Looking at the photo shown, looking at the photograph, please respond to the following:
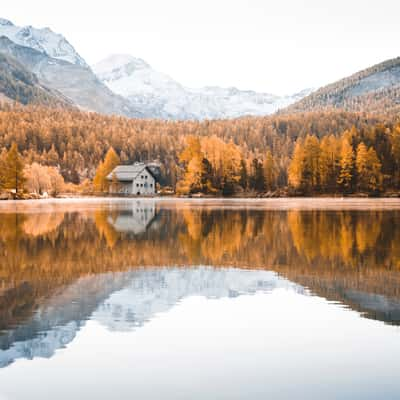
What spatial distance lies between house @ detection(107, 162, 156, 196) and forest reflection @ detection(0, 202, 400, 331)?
102171mm

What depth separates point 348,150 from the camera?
95.2m

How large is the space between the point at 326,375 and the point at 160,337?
301 cm

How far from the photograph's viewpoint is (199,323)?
10.8 m

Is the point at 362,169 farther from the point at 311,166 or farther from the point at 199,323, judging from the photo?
the point at 199,323

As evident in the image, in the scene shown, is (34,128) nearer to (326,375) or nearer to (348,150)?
(348,150)

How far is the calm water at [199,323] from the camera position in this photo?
7594 mm

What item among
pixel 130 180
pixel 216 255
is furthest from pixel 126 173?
pixel 216 255

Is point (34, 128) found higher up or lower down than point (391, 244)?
higher up

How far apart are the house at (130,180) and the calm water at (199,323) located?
113165 mm

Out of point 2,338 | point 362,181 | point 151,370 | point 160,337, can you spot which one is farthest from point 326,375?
point 362,181

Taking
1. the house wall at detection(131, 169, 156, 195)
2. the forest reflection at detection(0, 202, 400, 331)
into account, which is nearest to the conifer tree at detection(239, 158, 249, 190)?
the house wall at detection(131, 169, 156, 195)

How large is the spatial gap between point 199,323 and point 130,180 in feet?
409

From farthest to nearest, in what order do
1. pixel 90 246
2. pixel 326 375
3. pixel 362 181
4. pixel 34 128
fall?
pixel 34 128 < pixel 362 181 < pixel 90 246 < pixel 326 375

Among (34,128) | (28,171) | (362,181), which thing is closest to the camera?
(362,181)
